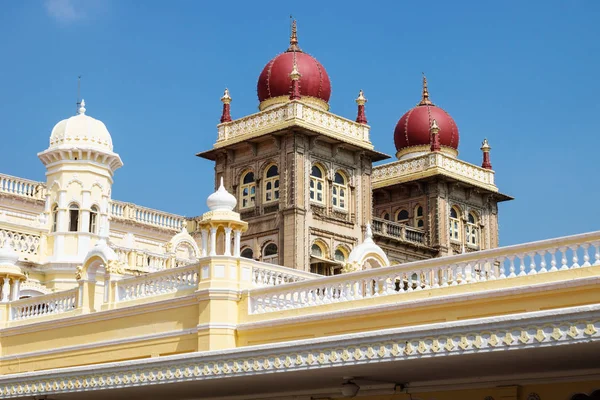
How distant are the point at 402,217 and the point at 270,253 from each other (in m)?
8.31

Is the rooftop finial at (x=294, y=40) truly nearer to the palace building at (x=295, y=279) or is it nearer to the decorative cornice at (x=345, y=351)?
the palace building at (x=295, y=279)

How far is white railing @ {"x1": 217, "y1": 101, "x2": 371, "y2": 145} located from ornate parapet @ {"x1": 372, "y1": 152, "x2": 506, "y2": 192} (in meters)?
4.24

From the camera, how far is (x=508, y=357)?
12859 millimetres

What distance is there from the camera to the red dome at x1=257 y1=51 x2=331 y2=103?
117 feet

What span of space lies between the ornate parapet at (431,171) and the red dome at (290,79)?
566 centimetres

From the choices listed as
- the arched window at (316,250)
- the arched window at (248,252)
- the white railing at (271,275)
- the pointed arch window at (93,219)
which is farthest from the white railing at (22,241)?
the white railing at (271,275)

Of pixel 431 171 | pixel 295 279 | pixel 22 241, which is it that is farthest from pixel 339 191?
pixel 295 279

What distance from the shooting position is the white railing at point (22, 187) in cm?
3316

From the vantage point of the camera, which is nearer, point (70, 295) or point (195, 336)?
point (195, 336)

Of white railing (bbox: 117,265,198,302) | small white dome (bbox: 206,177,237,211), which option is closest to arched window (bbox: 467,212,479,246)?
white railing (bbox: 117,265,198,302)

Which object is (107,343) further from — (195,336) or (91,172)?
(91,172)

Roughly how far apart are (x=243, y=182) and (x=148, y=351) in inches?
653

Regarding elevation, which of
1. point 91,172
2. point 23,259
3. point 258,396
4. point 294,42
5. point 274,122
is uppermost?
point 294,42

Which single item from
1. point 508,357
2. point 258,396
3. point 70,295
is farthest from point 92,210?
point 508,357
